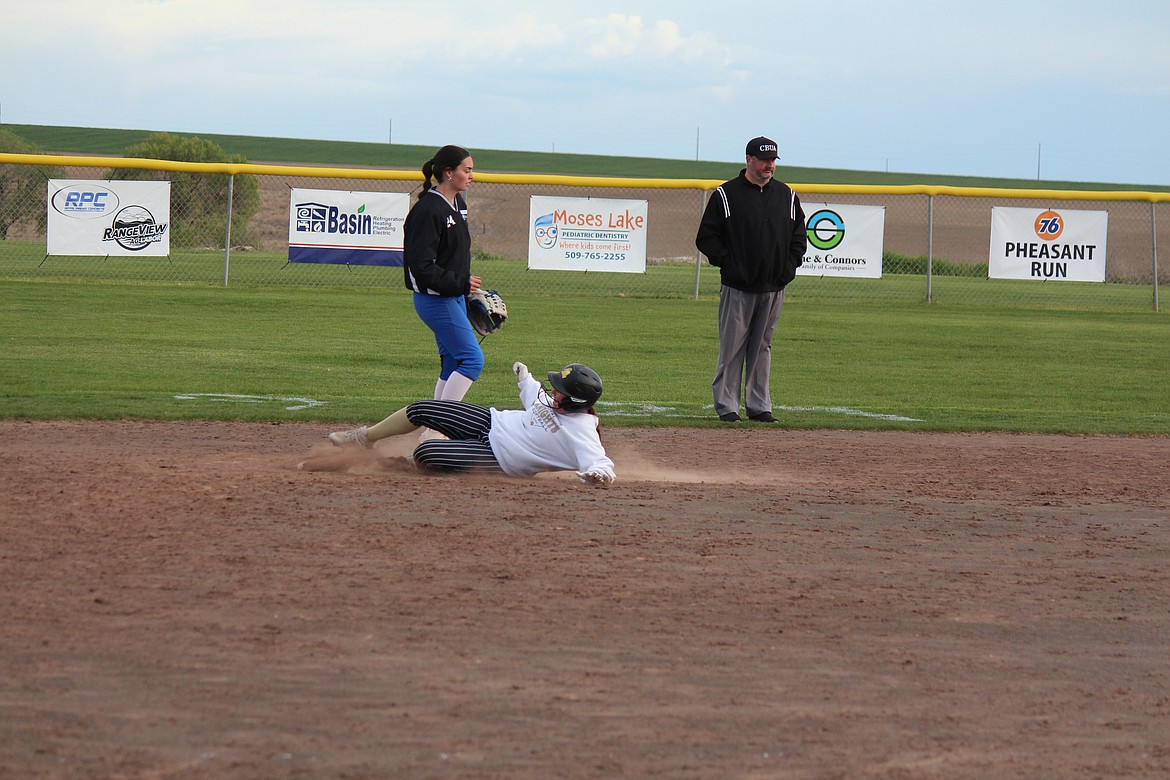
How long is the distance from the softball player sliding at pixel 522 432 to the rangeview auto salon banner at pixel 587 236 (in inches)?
499

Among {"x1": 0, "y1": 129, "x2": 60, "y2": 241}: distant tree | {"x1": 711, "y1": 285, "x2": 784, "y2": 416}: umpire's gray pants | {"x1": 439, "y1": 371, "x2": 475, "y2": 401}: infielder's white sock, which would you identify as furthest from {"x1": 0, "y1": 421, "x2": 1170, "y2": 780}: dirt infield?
{"x1": 0, "y1": 129, "x2": 60, "y2": 241}: distant tree

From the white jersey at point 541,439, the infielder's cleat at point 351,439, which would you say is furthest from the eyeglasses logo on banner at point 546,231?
the white jersey at point 541,439

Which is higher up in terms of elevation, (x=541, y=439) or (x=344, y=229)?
(x=344, y=229)

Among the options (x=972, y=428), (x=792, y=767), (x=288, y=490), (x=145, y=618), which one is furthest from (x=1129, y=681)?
(x=972, y=428)

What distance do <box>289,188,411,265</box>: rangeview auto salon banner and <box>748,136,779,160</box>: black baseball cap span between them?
10045 millimetres

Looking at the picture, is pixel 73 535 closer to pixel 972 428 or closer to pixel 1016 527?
pixel 1016 527

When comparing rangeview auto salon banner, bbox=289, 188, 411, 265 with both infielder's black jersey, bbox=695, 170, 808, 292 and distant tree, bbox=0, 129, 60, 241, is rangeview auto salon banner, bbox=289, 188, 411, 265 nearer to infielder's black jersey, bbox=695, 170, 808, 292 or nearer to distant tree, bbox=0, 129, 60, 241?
distant tree, bbox=0, 129, 60, 241

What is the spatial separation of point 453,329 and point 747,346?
11.1ft

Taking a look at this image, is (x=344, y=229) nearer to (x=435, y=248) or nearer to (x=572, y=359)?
(x=572, y=359)

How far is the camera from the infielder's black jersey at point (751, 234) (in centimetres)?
1002

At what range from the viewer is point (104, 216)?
18.5 m

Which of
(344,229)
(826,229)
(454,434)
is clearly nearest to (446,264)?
(454,434)

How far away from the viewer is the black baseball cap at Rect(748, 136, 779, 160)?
9805mm

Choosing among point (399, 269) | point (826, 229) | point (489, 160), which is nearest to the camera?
point (826, 229)
